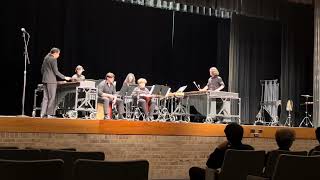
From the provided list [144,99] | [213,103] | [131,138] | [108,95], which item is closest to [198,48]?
[213,103]

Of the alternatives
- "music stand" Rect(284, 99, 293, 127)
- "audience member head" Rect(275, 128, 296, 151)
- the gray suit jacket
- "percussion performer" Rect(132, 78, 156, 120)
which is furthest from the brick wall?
"music stand" Rect(284, 99, 293, 127)

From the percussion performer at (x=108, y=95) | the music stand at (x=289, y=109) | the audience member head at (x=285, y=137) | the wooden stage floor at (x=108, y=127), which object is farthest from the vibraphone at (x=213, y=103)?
the audience member head at (x=285, y=137)

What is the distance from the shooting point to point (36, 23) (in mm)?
11852

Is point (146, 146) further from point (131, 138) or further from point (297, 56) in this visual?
point (297, 56)

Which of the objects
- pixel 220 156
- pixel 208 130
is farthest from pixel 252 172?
pixel 208 130

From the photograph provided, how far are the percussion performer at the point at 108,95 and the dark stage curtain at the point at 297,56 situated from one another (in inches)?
226

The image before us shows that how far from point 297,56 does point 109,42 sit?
19.4 feet

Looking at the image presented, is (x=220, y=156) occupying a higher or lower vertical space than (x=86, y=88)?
lower

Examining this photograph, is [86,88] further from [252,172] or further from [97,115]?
[252,172]

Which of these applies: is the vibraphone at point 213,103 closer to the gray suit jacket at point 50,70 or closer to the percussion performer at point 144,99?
the percussion performer at point 144,99

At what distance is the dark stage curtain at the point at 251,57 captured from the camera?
1416 centimetres

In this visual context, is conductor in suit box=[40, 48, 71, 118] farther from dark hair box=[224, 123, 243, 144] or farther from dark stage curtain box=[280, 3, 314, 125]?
dark stage curtain box=[280, 3, 314, 125]

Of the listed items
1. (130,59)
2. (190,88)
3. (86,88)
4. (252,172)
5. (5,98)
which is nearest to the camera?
(252,172)

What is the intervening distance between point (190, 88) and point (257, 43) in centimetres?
253
